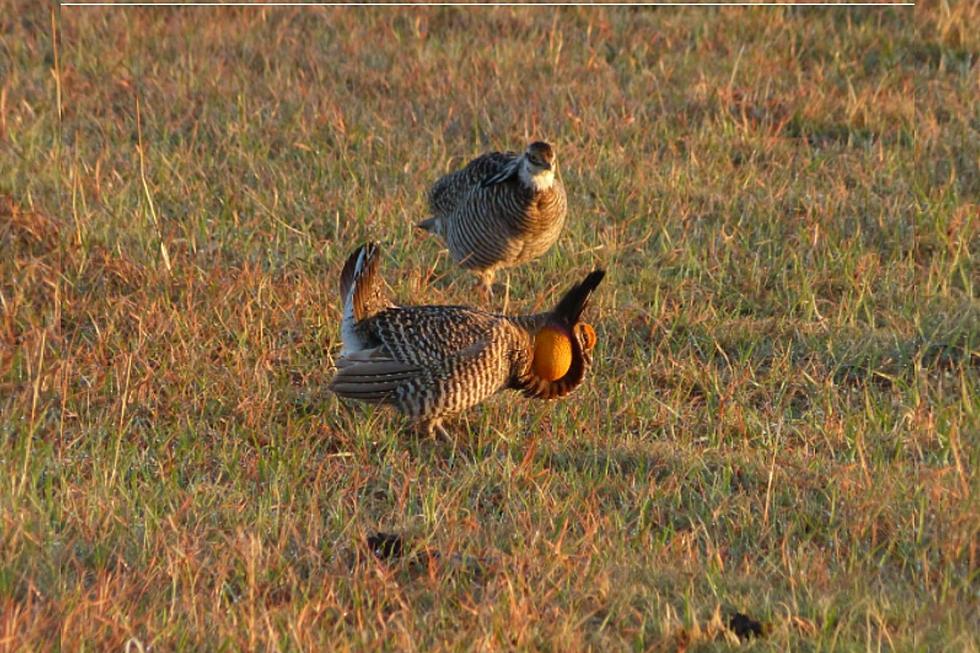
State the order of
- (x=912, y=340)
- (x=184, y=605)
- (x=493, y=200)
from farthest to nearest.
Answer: (x=493, y=200) → (x=912, y=340) → (x=184, y=605)

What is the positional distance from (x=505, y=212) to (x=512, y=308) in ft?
1.36

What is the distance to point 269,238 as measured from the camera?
6.81m

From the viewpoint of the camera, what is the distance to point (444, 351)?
205 inches

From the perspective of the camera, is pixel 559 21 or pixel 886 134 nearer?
pixel 886 134

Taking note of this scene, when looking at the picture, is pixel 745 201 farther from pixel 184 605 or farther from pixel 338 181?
pixel 184 605

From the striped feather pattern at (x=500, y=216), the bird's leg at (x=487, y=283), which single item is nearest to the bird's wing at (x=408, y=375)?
the striped feather pattern at (x=500, y=216)

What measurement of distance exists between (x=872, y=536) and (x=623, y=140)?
12.8 ft

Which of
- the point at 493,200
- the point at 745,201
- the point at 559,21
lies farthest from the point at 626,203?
the point at 559,21

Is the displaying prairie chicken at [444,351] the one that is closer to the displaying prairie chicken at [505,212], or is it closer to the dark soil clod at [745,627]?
the displaying prairie chicken at [505,212]

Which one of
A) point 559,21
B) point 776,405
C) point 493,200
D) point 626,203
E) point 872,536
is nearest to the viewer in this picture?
point 872,536

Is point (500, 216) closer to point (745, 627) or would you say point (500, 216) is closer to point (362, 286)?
point (362, 286)

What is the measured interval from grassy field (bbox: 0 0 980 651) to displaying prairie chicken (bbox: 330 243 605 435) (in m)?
0.15

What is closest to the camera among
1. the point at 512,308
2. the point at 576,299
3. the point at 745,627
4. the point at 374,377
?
the point at 745,627

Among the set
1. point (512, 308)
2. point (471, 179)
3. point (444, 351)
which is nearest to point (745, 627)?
point (444, 351)
